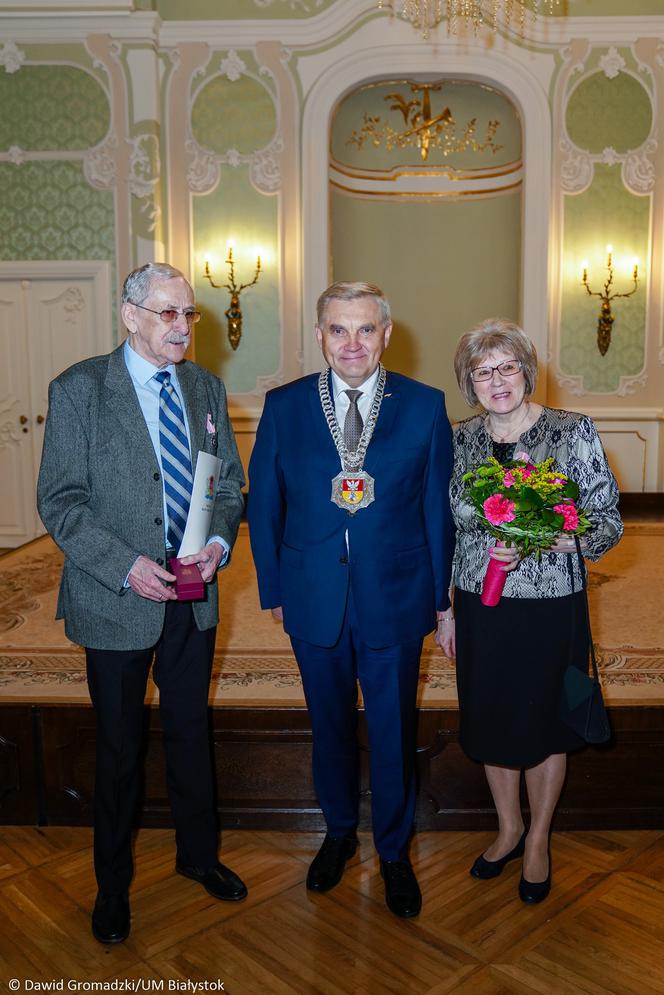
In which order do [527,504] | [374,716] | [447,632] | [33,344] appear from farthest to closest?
1. [33,344]
2. [447,632]
3. [374,716]
4. [527,504]

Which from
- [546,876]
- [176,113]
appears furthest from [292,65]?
[546,876]

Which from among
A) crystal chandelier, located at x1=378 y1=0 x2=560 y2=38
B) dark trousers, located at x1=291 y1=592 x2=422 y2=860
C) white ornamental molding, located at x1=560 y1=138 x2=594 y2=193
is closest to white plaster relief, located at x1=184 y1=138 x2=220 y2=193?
crystal chandelier, located at x1=378 y1=0 x2=560 y2=38

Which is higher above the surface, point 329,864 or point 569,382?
point 569,382

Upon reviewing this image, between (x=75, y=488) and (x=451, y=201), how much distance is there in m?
6.72

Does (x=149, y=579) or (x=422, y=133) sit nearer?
(x=149, y=579)

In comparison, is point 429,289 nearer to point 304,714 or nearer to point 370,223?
point 370,223

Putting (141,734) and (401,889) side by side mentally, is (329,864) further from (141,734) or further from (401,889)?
(141,734)

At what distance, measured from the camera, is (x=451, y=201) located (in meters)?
8.06

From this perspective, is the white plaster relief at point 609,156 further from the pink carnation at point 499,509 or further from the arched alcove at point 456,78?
the pink carnation at point 499,509

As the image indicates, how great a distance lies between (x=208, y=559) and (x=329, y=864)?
38.8 inches

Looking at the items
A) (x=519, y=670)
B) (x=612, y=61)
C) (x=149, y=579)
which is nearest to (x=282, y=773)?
(x=519, y=670)

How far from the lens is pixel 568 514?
2.07m

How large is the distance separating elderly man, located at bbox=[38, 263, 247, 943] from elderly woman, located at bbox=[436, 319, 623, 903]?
0.68m

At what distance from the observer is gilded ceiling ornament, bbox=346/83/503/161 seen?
306 inches
